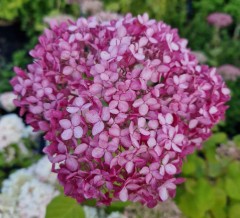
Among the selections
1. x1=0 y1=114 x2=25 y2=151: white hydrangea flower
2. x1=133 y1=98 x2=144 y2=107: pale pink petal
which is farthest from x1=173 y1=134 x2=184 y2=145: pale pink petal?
x1=0 y1=114 x2=25 y2=151: white hydrangea flower

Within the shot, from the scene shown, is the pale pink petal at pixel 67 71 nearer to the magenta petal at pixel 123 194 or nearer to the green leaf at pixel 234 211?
the magenta petal at pixel 123 194

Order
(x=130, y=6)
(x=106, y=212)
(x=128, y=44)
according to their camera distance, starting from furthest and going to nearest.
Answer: (x=130, y=6) < (x=106, y=212) < (x=128, y=44)

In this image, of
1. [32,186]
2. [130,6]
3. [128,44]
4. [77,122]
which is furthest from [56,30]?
[130,6]

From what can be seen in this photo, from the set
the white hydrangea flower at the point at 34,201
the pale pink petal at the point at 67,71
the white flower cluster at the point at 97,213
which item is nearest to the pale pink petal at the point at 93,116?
the pale pink petal at the point at 67,71

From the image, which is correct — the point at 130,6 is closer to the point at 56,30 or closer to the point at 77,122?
the point at 56,30

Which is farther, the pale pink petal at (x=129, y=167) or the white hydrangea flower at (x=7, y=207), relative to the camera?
the white hydrangea flower at (x=7, y=207)

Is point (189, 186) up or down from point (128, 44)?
down
